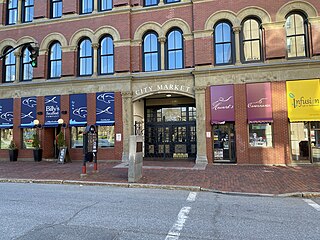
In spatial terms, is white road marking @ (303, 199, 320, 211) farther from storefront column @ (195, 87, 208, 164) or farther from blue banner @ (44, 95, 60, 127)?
blue banner @ (44, 95, 60, 127)

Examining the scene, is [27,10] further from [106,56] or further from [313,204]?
[313,204]

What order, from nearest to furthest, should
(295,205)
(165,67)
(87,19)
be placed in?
(295,205) → (165,67) → (87,19)

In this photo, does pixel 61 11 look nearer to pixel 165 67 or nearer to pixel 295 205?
pixel 165 67

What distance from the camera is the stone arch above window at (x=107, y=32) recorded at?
17.5 m

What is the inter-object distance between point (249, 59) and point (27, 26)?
16427mm

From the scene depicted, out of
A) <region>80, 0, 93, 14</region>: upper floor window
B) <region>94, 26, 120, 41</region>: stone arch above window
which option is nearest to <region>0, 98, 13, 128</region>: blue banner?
<region>94, 26, 120, 41</region>: stone arch above window

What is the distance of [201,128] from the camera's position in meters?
A: 15.6

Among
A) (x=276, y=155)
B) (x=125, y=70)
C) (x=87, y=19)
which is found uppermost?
(x=87, y=19)

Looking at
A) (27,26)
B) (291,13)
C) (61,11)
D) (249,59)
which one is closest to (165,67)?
(249,59)

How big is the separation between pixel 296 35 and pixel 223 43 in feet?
13.8

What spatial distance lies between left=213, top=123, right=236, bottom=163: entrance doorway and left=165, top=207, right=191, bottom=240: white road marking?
926cm

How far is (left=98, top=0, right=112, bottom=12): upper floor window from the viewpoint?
59.9 ft

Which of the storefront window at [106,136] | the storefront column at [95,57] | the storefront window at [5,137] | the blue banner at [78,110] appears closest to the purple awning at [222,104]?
the storefront window at [106,136]

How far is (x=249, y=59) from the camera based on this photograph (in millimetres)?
15469
